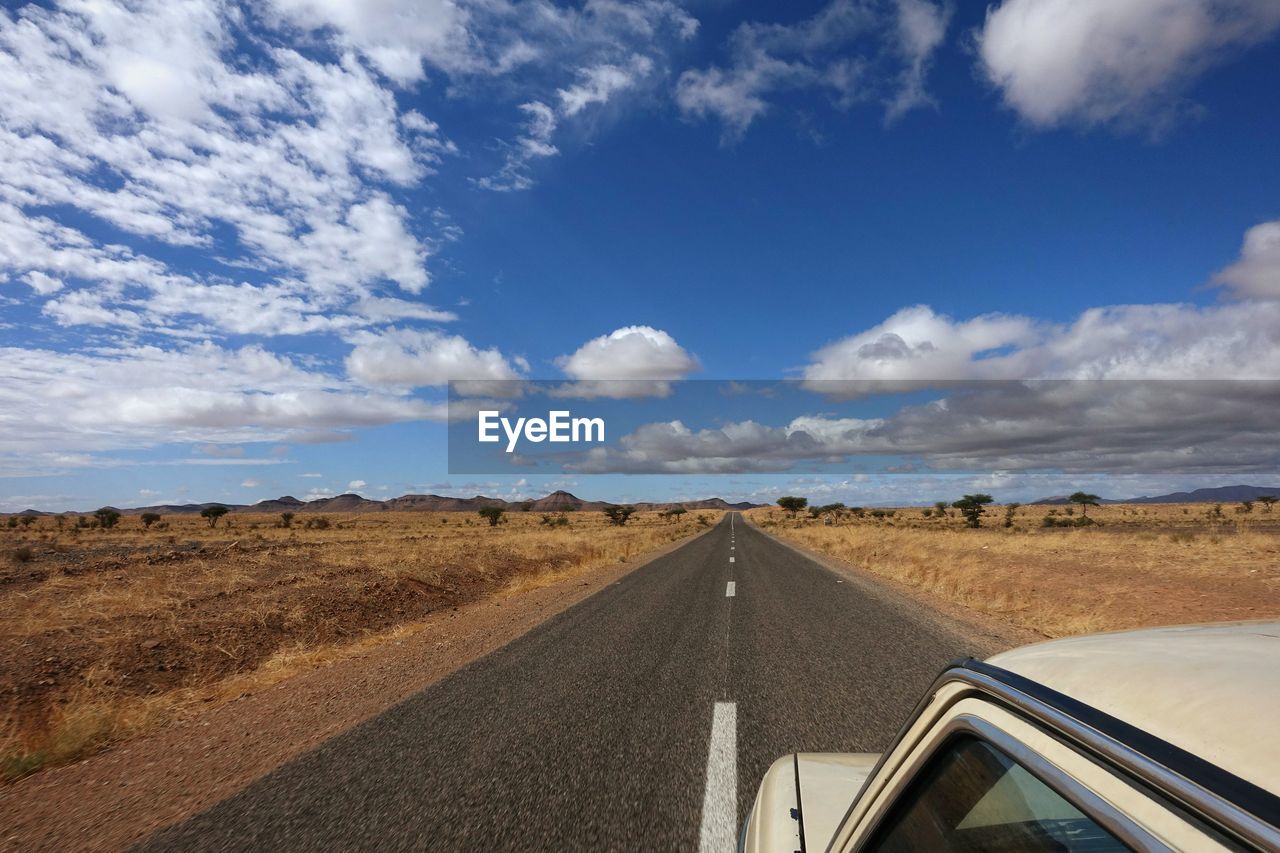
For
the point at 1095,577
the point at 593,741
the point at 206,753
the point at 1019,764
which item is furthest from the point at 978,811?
the point at 1095,577

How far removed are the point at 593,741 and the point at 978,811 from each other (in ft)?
13.4

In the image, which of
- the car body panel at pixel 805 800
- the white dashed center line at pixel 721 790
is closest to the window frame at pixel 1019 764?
the car body panel at pixel 805 800

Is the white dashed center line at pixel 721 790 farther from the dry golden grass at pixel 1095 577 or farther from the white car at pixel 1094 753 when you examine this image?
the dry golden grass at pixel 1095 577

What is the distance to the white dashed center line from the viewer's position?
11.2 feet

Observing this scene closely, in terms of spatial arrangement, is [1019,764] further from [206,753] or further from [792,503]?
[792,503]

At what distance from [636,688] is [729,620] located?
4.49m

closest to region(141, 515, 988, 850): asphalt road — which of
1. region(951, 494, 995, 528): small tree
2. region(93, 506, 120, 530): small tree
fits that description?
region(951, 494, 995, 528): small tree

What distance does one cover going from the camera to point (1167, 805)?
0.88 meters

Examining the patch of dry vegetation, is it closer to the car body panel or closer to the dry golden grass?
the car body panel

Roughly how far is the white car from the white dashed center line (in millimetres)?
1745

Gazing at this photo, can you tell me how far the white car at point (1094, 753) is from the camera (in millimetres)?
857

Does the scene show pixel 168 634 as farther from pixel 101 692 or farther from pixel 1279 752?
pixel 1279 752

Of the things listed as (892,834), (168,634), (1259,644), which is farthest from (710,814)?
(168,634)

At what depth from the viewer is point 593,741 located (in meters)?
5.00
